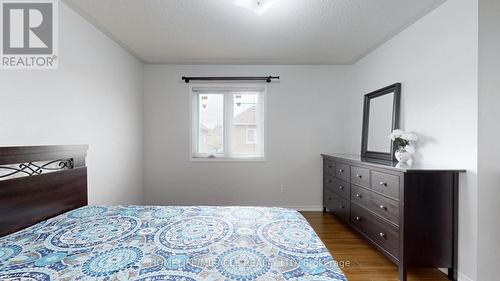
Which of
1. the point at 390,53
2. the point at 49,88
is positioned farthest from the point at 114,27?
the point at 390,53

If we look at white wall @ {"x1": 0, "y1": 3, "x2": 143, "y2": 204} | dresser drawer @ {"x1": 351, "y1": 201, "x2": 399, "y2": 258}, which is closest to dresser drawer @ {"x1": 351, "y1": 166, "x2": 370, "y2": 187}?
dresser drawer @ {"x1": 351, "y1": 201, "x2": 399, "y2": 258}

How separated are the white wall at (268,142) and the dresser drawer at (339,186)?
0.31 metres

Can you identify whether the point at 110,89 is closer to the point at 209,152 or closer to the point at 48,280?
the point at 209,152

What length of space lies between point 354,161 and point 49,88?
120 inches

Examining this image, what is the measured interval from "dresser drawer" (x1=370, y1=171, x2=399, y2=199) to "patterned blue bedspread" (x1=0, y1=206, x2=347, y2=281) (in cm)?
95

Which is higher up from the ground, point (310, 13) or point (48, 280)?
point (310, 13)

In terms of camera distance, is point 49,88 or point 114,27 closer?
point 49,88

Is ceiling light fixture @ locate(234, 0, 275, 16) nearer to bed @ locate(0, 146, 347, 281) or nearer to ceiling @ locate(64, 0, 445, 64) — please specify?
ceiling @ locate(64, 0, 445, 64)

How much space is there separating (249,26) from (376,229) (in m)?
2.46

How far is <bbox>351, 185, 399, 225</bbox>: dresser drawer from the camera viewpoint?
6.15ft

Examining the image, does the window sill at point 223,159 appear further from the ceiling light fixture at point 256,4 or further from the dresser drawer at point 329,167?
the ceiling light fixture at point 256,4

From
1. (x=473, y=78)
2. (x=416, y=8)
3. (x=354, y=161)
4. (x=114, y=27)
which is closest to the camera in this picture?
(x=473, y=78)

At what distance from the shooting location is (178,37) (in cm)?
258

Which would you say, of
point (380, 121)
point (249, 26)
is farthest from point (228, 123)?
point (380, 121)
